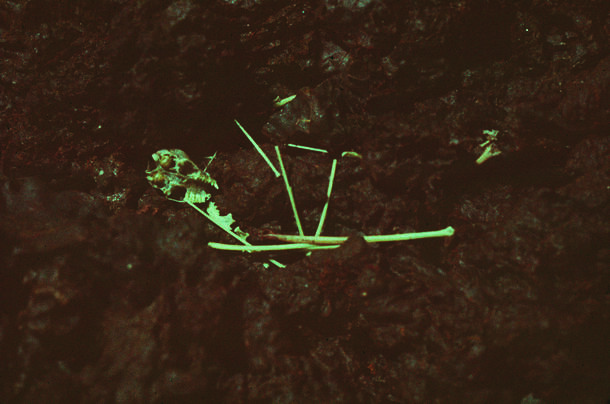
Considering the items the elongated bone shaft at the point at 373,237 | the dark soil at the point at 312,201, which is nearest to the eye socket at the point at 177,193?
the dark soil at the point at 312,201

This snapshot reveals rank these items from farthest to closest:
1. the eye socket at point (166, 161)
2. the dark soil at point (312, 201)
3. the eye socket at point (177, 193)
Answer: the eye socket at point (177, 193) < the eye socket at point (166, 161) < the dark soil at point (312, 201)

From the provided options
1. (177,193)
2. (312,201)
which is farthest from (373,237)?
(177,193)

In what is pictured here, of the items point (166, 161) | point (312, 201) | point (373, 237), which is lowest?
point (373, 237)

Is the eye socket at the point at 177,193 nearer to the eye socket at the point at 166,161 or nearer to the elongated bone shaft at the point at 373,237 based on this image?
the eye socket at the point at 166,161

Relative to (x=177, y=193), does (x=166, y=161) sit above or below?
above

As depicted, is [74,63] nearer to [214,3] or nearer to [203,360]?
[214,3]

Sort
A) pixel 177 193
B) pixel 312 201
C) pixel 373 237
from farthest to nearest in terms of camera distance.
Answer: pixel 177 193, pixel 312 201, pixel 373 237

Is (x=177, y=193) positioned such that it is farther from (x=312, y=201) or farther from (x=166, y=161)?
A: (x=312, y=201)

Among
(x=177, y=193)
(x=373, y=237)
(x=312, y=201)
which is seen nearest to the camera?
(x=373, y=237)
